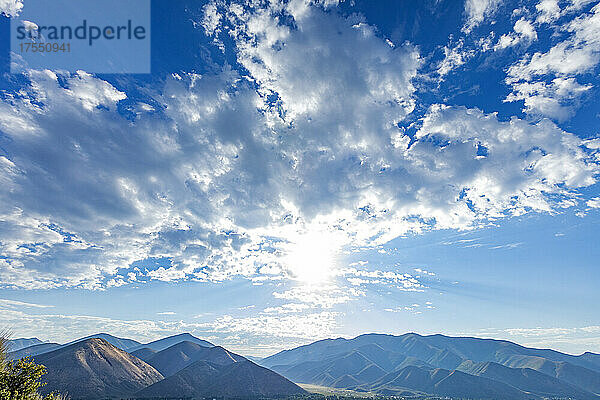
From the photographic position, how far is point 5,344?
40.4m

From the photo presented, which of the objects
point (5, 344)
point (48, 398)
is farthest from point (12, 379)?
point (5, 344)

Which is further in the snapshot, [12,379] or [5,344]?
[5,344]

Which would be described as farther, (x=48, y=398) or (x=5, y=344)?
(x=5, y=344)

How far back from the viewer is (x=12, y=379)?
1303 inches

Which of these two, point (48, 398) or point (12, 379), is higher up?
point (12, 379)

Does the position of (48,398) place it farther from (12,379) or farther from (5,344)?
(5,344)

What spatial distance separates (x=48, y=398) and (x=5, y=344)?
1262 centimetres

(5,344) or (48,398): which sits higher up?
(5,344)

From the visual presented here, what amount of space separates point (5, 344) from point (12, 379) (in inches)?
410

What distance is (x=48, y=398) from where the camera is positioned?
33938 millimetres

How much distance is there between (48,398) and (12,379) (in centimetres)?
402
